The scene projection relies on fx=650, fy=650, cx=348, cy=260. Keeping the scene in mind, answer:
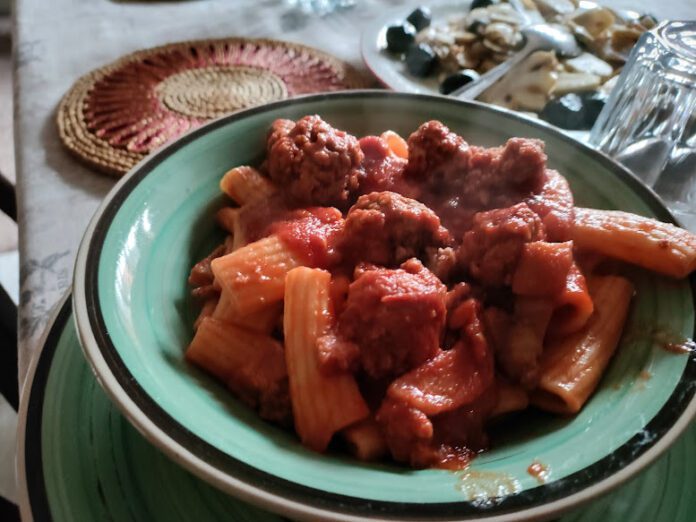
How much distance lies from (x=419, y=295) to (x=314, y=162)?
0.32m

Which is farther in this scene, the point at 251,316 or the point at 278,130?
the point at 278,130

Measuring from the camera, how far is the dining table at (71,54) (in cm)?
132

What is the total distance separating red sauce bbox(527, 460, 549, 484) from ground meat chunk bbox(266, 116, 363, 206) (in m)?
0.54

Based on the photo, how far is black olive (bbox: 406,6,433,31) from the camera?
6.81 feet

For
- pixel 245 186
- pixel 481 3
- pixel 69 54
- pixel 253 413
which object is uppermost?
pixel 481 3

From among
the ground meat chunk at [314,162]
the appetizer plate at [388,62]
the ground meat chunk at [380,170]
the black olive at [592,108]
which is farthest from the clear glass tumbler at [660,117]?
the ground meat chunk at [314,162]

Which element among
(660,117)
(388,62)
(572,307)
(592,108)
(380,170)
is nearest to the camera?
(572,307)

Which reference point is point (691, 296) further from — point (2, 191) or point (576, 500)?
point (2, 191)

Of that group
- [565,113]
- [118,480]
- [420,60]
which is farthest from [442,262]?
[420,60]

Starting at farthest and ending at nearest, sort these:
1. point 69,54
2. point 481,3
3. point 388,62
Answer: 1. point 481,3
2. point 69,54
3. point 388,62

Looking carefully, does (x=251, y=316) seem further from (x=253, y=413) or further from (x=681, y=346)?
(x=681, y=346)

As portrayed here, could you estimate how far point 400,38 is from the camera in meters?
1.95

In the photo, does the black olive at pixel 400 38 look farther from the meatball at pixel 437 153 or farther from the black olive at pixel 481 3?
the meatball at pixel 437 153

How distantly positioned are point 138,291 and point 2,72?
414 centimetres
